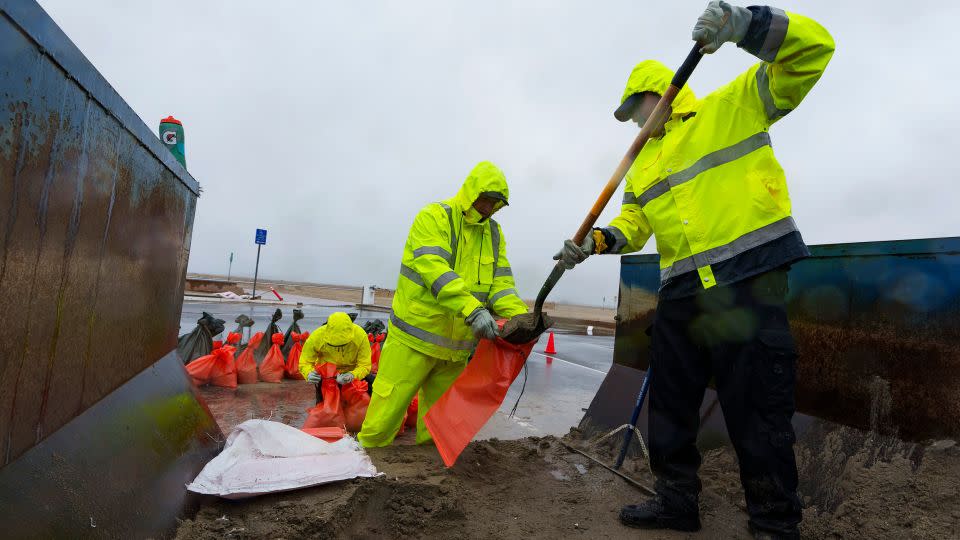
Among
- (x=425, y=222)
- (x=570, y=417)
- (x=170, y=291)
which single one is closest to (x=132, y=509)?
(x=170, y=291)

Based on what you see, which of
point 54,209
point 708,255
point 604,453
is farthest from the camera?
point 604,453

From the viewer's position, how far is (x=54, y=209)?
1317mm

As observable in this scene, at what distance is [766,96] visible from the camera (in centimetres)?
214

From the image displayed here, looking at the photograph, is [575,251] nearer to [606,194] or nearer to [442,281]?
[606,194]

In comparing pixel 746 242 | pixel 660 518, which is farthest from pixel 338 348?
pixel 746 242

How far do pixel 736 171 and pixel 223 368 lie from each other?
17.1 ft

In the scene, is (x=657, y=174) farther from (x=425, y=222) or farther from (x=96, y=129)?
(x=96, y=129)

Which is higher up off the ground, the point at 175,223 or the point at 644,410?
the point at 175,223

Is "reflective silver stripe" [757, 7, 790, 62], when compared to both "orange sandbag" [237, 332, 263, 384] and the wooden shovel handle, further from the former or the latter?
"orange sandbag" [237, 332, 263, 384]

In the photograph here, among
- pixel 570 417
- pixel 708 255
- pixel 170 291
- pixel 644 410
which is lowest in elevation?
pixel 570 417

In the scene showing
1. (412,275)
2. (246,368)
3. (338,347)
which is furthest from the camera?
(246,368)

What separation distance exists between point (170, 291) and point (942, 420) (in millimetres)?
3636

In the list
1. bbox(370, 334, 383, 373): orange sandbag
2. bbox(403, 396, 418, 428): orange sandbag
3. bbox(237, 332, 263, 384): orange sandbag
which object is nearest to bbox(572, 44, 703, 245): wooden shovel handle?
bbox(403, 396, 418, 428): orange sandbag

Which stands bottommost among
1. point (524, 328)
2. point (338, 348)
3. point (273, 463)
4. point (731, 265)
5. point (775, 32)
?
point (273, 463)
